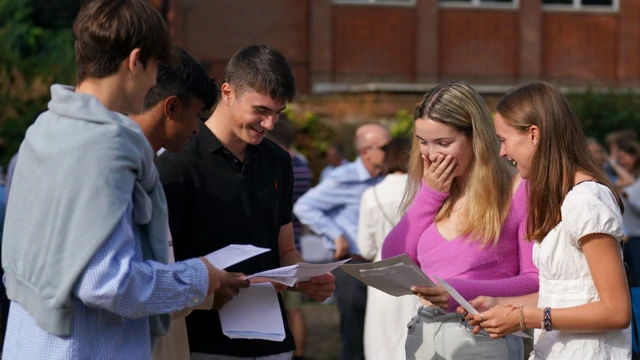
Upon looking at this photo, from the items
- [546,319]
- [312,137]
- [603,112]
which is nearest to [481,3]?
[603,112]

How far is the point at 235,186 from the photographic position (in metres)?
3.49

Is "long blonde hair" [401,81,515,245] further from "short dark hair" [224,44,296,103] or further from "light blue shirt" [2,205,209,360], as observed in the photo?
"light blue shirt" [2,205,209,360]

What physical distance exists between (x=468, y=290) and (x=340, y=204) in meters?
4.20

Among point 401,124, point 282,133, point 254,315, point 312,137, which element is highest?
point 282,133

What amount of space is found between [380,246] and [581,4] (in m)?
17.6

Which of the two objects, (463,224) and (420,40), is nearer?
(463,224)

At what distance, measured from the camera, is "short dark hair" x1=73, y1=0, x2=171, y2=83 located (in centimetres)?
243

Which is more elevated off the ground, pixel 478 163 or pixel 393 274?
pixel 478 163

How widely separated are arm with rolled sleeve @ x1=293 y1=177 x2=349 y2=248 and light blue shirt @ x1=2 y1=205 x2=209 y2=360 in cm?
490

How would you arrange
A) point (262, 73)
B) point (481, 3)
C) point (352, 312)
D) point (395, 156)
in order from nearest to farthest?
1. point (262, 73)
2. point (395, 156)
3. point (352, 312)
4. point (481, 3)

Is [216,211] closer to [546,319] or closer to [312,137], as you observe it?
[546,319]

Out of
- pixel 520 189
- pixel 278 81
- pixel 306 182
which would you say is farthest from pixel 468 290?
pixel 306 182

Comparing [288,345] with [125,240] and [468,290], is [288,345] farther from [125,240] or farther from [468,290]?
[125,240]

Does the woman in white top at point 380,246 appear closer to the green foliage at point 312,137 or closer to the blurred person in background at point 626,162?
the blurred person in background at point 626,162
